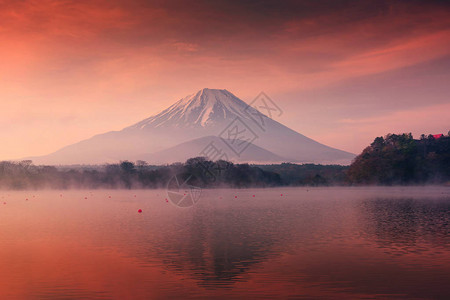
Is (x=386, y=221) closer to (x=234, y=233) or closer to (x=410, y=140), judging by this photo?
(x=234, y=233)

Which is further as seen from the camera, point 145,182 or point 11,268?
point 145,182

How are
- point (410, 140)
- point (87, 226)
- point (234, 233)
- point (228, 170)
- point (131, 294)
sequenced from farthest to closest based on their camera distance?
1. point (228, 170)
2. point (410, 140)
3. point (87, 226)
4. point (234, 233)
5. point (131, 294)

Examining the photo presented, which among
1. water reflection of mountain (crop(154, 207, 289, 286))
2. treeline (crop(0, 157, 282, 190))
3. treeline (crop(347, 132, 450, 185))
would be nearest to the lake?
water reflection of mountain (crop(154, 207, 289, 286))

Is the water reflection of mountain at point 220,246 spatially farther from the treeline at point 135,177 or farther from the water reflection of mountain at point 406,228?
the treeline at point 135,177

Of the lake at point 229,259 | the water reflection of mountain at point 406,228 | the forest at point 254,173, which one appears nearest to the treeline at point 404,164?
the forest at point 254,173

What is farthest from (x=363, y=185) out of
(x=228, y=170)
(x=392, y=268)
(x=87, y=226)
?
(x=392, y=268)

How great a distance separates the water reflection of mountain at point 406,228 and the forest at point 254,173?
90.0m

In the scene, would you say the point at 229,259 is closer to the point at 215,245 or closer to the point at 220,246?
the point at 220,246

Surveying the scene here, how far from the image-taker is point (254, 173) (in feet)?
537

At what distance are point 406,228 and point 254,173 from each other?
417ft

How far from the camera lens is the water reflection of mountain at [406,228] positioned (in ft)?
96.7

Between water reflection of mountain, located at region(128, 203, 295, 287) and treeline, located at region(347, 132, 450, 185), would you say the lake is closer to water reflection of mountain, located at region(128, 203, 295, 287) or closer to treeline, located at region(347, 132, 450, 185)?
water reflection of mountain, located at region(128, 203, 295, 287)

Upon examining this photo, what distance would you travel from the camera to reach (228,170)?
527 ft

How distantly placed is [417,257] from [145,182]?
14224cm
